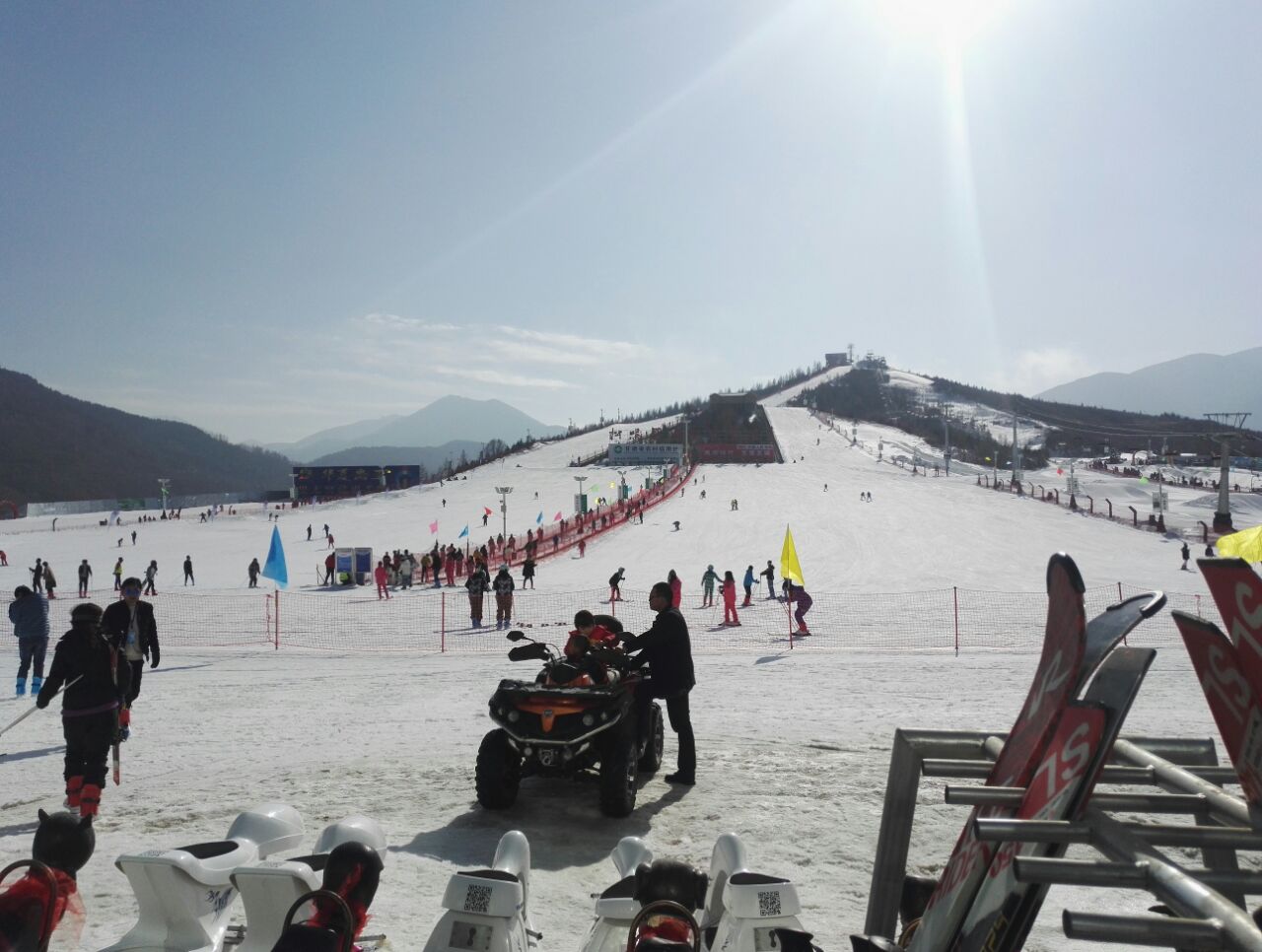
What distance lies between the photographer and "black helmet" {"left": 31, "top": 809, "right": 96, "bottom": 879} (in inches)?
118

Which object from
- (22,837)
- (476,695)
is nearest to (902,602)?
(476,695)

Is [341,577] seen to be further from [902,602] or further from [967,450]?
[967,450]

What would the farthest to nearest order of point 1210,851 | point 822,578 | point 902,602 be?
point 822,578
point 902,602
point 1210,851

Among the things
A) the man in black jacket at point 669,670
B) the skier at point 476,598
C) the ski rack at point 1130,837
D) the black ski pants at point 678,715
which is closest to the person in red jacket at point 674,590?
the man in black jacket at point 669,670

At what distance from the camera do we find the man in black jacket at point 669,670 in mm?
6898

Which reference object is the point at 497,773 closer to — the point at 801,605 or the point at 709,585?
Answer: the point at 801,605

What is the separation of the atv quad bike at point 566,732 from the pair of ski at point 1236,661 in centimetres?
443

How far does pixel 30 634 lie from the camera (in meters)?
11.1

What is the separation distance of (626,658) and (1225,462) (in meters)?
46.0

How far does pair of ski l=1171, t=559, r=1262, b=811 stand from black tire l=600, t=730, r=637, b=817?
4501 mm

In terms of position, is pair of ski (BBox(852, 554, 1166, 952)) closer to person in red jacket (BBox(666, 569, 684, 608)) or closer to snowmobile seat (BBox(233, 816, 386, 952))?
snowmobile seat (BBox(233, 816, 386, 952))

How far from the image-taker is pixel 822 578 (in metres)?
28.4

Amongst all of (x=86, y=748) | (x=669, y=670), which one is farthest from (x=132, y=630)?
(x=669, y=670)

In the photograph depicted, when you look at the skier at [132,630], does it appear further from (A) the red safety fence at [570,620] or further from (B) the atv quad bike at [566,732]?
(A) the red safety fence at [570,620]
